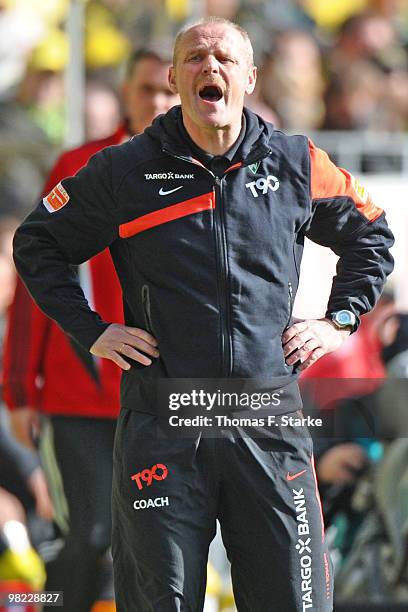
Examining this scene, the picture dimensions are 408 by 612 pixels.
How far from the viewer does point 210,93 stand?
3.33m

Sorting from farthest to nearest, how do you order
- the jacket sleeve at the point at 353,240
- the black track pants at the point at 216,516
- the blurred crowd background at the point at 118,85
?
the blurred crowd background at the point at 118,85 → the jacket sleeve at the point at 353,240 → the black track pants at the point at 216,516

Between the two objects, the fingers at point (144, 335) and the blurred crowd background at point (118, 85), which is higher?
the blurred crowd background at point (118, 85)

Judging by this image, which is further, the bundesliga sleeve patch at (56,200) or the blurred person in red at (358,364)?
the blurred person in red at (358,364)

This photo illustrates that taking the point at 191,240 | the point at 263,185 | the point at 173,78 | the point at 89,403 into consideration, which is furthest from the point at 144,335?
the point at 89,403

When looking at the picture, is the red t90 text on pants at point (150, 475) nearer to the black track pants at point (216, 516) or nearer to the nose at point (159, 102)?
the black track pants at point (216, 516)

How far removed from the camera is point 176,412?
3.29m

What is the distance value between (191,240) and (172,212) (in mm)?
92

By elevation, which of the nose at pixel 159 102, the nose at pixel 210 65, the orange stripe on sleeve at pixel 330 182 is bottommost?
the orange stripe on sleeve at pixel 330 182

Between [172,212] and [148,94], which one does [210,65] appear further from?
[148,94]

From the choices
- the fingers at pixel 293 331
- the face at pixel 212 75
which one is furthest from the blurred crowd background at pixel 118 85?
the face at pixel 212 75

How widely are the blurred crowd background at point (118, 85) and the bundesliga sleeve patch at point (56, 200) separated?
2330mm

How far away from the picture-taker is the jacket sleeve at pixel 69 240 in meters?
3.36

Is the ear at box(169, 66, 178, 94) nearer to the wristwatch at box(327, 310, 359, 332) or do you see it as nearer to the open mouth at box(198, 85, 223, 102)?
the open mouth at box(198, 85, 223, 102)

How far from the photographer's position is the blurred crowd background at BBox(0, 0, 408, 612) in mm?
6023
